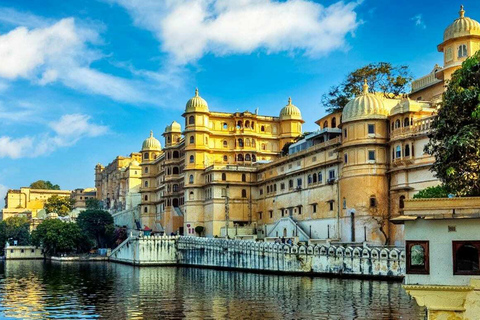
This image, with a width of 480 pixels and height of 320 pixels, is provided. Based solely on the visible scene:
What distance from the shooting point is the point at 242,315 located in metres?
30.1

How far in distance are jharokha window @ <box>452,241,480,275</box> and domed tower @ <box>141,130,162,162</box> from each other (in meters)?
85.4

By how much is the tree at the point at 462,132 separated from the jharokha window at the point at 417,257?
22.3 ft

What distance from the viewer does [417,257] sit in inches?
798

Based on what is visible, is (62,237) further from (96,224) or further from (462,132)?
(462,132)

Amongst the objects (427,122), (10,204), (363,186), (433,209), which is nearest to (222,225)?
(363,186)

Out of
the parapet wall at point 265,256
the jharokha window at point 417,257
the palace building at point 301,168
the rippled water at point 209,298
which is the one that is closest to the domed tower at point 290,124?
the palace building at point 301,168

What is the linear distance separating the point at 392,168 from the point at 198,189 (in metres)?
33.0

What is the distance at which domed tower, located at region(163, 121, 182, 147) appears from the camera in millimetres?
90250

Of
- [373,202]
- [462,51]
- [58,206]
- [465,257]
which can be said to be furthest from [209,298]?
[58,206]

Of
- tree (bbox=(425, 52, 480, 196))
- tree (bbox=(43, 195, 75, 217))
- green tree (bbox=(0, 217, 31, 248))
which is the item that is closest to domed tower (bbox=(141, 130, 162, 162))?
green tree (bbox=(0, 217, 31, 248))

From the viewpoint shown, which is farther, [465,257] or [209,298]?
[209,298]

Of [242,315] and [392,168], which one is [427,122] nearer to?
[392,168]

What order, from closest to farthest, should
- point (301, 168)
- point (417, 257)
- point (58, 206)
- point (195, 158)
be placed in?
point (417, 257) → point (301, 168) → point (195, 158) → point (58, 206)

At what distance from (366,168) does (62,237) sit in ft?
182
